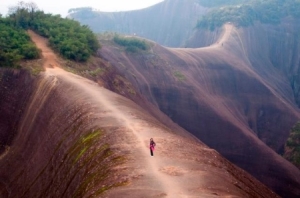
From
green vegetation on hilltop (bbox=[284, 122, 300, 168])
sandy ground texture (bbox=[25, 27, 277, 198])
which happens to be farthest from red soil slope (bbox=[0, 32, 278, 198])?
green vegetation on hilltop (bbox=[284, 122, 300, 168])

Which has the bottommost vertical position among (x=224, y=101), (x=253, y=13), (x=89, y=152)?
(x=224, y=101)

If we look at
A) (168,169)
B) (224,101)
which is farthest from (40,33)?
(224,101)

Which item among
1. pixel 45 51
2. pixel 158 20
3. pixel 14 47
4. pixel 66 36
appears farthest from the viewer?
pixel 158 20

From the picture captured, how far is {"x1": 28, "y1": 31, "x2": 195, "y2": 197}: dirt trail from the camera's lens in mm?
10633

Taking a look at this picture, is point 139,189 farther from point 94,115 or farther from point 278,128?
point 278,128

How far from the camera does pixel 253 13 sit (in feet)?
253

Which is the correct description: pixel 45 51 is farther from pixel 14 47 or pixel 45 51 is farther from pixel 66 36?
pixel 66 36

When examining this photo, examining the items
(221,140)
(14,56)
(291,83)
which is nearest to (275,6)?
(291,83)

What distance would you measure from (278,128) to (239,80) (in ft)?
31.6

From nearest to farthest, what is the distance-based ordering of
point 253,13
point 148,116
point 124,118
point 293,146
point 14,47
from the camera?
1. point 124,118
2. point 148,116
3. point 14,47
4. point 293,146
5. point 253,13

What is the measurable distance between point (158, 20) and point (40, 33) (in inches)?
3169

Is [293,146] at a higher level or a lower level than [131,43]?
lower

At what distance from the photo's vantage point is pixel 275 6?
79875 mm

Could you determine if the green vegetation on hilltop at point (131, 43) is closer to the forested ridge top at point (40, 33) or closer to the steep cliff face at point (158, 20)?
the forested ridge top at point (40, 33)
